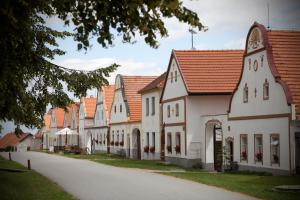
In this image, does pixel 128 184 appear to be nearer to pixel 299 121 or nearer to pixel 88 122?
pixel 299 121

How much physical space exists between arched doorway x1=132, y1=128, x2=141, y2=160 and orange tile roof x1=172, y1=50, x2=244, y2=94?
44.6 ft

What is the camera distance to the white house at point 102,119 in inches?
2373

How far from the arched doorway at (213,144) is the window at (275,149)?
7.80m

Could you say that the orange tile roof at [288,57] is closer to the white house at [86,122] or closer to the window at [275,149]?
the window at [275,149]

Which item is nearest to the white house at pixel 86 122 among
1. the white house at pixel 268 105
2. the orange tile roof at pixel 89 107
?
the orange tile roof at pixel 89 107

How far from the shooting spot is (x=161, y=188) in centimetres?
1988

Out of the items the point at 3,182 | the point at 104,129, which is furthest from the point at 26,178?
the point at 104,129

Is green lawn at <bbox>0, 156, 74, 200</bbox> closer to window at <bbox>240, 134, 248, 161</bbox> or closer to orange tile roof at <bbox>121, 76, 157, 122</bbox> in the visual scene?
window at <bbox>240, 134, 248, 161</bbox>

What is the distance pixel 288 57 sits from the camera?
26375 mm

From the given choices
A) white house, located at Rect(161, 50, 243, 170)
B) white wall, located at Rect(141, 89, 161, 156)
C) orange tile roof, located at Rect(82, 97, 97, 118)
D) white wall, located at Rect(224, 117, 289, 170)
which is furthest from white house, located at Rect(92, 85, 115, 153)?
white wall, located at Rect(224, 117, 289, 170)

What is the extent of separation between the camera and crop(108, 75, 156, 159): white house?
163ft

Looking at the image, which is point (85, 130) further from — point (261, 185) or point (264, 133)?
point (261, 185)

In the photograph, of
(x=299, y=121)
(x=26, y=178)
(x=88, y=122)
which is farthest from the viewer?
(x=88, y=122)

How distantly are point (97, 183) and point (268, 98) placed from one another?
9.45m
